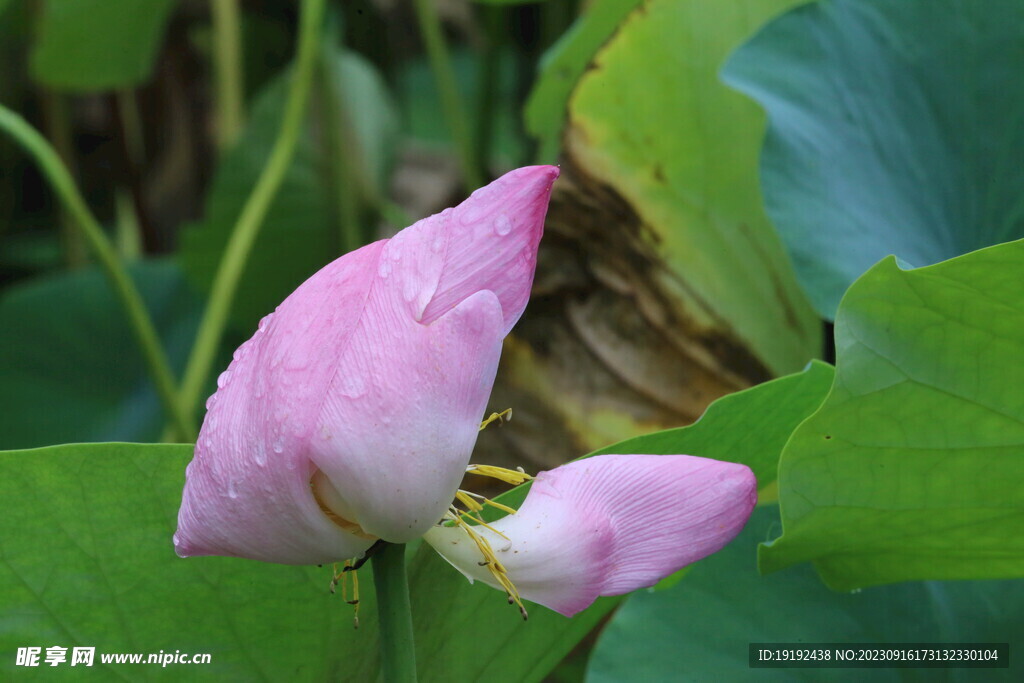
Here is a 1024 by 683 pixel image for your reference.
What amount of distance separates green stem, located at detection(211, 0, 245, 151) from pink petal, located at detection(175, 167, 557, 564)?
106 centimetres

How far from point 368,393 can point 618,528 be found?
8 centimetres

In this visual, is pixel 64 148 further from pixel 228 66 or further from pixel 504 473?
pixel 504 473

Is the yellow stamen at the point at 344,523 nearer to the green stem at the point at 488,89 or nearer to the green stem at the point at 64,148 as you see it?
the green stem at the point at 488,89

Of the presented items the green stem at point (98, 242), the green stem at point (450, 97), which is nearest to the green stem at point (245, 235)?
the green stem at point (98, 242)

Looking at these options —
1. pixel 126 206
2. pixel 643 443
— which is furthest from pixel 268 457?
pixel 126 206

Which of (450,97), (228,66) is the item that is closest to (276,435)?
(450,97)

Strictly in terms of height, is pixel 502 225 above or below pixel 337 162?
above

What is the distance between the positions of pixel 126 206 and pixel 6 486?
1231 millimetres

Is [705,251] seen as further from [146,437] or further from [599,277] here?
[146,437]

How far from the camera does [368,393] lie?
0.24 metres

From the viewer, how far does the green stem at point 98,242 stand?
602mm

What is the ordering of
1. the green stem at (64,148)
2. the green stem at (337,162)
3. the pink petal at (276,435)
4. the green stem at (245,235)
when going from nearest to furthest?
1. the pink petal at (276,435)
2. the green stem at (245,235)
3. the green stem at (337,162)
4. the green stem at (64,148)

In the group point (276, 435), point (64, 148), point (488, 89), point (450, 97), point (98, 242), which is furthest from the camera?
point (64, 148)

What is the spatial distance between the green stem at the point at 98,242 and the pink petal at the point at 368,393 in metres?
0.41
